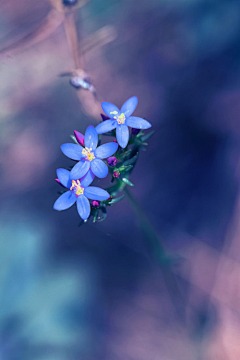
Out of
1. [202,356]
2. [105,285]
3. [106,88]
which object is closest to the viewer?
[202,356]

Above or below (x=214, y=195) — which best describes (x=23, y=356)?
below

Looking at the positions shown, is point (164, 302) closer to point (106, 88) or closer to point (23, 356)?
point (23, 356)

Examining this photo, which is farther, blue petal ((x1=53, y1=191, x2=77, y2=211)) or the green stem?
the green stem

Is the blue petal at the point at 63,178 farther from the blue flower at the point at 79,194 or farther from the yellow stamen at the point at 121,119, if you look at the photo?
the yellow stamen at the point at 121,119

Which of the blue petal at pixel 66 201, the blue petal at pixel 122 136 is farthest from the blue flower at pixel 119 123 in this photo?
the blue petal at pixel 66 201

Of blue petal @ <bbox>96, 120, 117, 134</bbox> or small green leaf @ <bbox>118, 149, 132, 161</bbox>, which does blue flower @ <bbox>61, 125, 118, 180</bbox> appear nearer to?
blue petal @ <bbox>96, 120, 117, 134</bbox>

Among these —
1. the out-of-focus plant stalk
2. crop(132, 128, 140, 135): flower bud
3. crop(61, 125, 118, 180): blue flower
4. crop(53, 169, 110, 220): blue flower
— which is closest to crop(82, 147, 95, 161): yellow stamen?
crop(61, 125, 118, 180): blue flower

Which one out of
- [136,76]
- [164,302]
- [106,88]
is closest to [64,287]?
[164,302]
